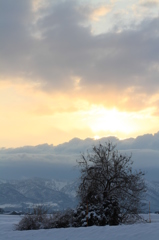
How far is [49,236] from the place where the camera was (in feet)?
95.8

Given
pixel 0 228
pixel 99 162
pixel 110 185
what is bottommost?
pixel 0 228

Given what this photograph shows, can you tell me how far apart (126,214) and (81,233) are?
1158 centimetres

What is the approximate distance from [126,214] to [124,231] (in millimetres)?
12424

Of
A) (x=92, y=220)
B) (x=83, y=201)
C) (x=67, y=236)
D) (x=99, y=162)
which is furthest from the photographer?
(x=99, y=162)

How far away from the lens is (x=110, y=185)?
38.9 m

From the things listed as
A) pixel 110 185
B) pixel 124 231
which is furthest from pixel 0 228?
pixel 124 231

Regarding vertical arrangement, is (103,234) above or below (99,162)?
below

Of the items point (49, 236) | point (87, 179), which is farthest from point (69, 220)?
point (49, 236)

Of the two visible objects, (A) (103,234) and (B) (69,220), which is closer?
(A) (103,234)

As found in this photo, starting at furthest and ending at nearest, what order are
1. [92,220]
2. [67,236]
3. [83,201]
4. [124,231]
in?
1. [83,201]
2. [92,220]
3. [67,236]
4. [124,231]

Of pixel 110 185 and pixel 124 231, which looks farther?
pixel 110 185

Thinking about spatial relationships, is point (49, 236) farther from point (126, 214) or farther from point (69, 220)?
point (126, 214)

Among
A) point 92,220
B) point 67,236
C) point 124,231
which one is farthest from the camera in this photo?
point 92,220

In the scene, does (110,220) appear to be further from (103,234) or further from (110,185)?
(103,234)
